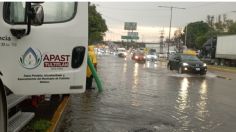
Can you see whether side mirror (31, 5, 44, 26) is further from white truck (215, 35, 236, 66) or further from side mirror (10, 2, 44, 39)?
white truck (215, 35, 236, 66)

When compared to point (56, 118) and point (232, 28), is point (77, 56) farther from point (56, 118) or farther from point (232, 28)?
point (232, 28)

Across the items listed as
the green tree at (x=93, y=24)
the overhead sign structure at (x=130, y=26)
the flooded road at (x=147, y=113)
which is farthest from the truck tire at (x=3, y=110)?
the overhead sign structure at (x=130, y=26)

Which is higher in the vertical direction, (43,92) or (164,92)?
(43,92)

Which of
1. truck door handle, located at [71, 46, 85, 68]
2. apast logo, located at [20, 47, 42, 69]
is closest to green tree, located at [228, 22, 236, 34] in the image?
truck door handle, located at [71, 46, 85, 68]

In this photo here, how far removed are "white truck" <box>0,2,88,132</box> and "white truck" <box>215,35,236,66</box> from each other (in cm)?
4614

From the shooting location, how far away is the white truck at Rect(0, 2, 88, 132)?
22.0ft

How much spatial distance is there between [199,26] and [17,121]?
12944 cm

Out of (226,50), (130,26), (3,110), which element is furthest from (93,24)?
(3,110)

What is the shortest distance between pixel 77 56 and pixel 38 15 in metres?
1.17

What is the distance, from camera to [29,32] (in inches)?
264

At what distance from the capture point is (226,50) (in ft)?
175

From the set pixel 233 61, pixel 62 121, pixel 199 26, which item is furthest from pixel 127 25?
pixel 62 121

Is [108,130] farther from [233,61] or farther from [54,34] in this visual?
[233,61]

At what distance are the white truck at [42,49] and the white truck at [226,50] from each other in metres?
46.1
